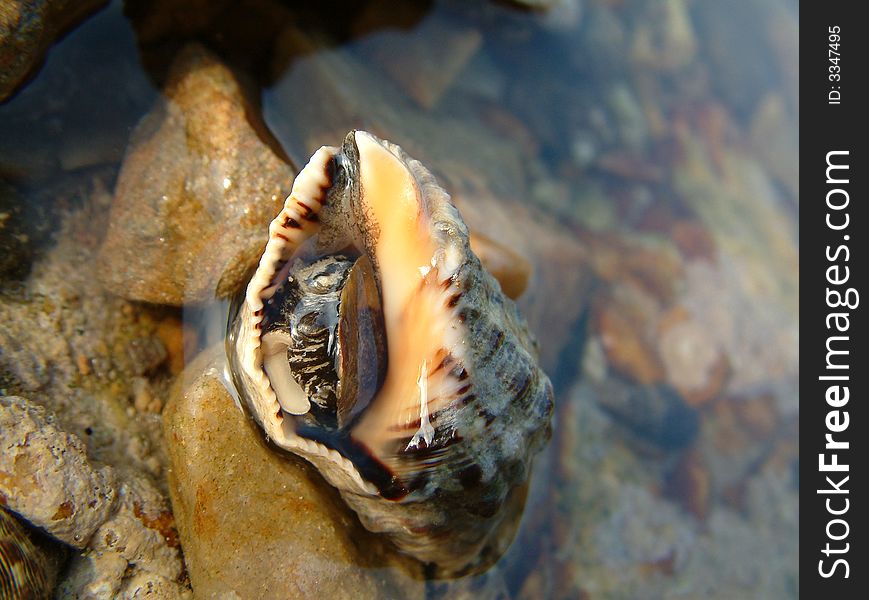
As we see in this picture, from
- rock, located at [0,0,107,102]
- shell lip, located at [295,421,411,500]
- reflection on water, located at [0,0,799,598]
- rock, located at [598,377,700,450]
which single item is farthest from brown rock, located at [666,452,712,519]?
rock, located at [0,0,107,102]

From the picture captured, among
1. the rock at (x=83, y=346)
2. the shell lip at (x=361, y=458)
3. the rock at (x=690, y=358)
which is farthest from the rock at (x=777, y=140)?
the rock at (x=83, y=346)

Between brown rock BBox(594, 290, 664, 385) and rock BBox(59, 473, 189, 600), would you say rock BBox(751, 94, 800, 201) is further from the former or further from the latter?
rock BBox(59, 473, 189, 600)

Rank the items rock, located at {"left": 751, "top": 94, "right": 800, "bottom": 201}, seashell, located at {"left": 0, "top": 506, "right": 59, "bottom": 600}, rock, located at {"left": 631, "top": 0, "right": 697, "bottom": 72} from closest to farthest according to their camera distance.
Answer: seashell, located at {"left": 0, "top": 506, "right": 59, "bottom": 600} → rock, located at {"left": 631, "top": 0, "right": 697, "bottom": 72} → rock, located at {"left": 751, "top": 94, "right": 800, "bottom": 201}

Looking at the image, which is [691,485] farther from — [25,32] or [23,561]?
[25,32]

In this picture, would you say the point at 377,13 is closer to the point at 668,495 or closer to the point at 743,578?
the point at 668,495

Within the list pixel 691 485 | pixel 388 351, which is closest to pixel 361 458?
pixel 388 351

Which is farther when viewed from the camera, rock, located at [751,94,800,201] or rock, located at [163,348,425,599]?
rock, located at [751,94,800,201]

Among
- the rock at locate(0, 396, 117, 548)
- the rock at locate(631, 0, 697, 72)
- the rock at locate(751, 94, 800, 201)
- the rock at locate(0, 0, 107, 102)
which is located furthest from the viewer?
the rock at locate(751, 94, 800, 201)
